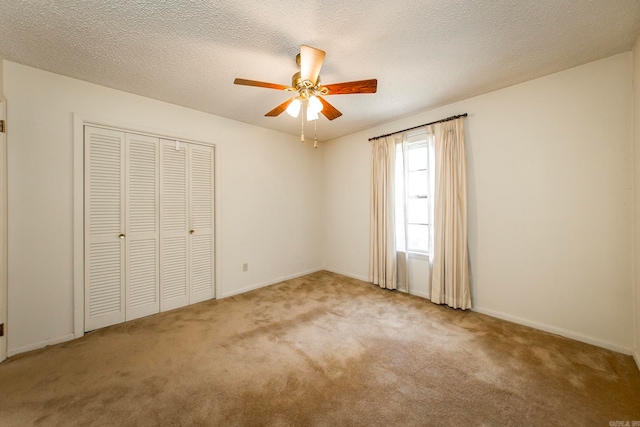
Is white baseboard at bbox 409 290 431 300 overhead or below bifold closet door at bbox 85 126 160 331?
below

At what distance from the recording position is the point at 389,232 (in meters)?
3.66

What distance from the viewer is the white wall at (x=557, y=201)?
2111 millimetres

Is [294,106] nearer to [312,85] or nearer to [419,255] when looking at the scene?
[312,85]

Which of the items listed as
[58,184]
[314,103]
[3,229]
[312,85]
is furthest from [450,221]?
[3,229]

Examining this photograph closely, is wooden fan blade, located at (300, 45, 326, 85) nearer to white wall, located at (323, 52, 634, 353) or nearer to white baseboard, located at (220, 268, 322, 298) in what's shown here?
white wall, located at (323, 52, 634, 353)

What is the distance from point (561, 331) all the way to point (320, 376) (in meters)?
2.40

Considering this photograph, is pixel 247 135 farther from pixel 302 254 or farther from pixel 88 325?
pixel 88 325

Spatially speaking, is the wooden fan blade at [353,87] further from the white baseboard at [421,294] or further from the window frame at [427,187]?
the white baseboard at [421,294]

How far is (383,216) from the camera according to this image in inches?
146

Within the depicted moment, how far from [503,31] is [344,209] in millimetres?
3094

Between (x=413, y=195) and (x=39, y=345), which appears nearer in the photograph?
(x=39, y=345)

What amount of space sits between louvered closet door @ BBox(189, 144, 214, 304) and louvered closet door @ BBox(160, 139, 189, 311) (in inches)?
3.0

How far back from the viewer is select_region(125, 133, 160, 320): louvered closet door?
108 inches

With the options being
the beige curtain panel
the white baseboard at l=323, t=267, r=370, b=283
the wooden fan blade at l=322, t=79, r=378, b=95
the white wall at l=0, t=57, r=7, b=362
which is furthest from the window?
the white wall at l=0, t=57, r=7, b=362
